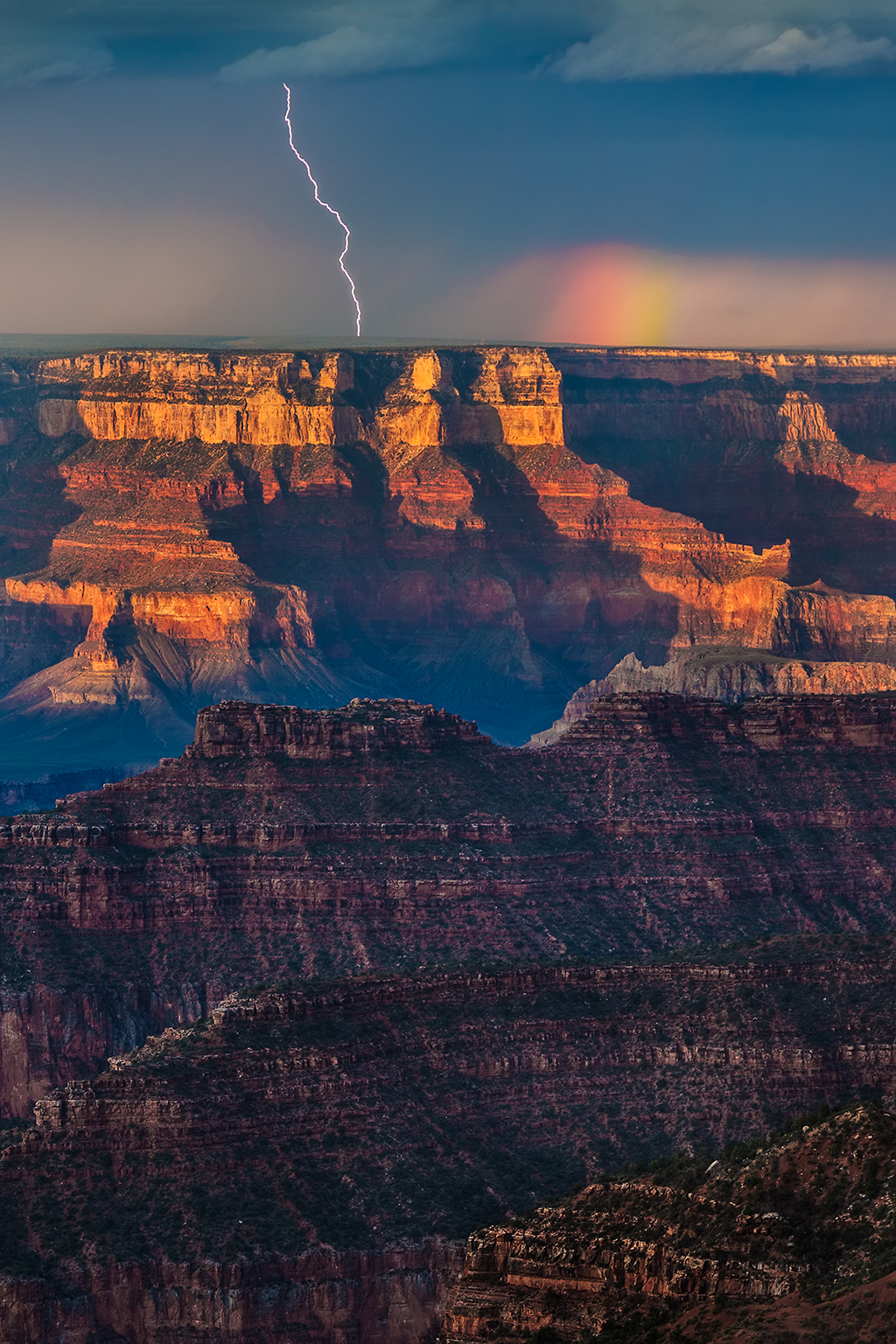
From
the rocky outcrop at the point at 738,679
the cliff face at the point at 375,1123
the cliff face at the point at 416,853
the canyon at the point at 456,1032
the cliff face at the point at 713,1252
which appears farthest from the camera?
the rocky outcrop at the point at 738,679

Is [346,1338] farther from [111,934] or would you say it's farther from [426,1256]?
[111,934]

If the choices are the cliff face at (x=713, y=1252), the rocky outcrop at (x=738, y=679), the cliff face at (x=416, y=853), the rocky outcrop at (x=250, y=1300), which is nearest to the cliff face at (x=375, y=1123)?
the rocky outcrop at (x=250, y=1300)

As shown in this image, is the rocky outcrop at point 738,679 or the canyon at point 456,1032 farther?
the rocky outcrop at point 738,679

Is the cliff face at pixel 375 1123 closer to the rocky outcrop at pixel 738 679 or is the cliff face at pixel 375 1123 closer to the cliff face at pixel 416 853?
the cliff face at pixel 416 853

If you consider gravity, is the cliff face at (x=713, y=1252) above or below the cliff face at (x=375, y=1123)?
below

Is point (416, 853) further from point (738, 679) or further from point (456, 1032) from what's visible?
point (738, 679)

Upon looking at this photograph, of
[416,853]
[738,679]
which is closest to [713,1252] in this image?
[416,853]

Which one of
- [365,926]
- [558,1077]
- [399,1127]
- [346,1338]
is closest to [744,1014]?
[558,1077]
